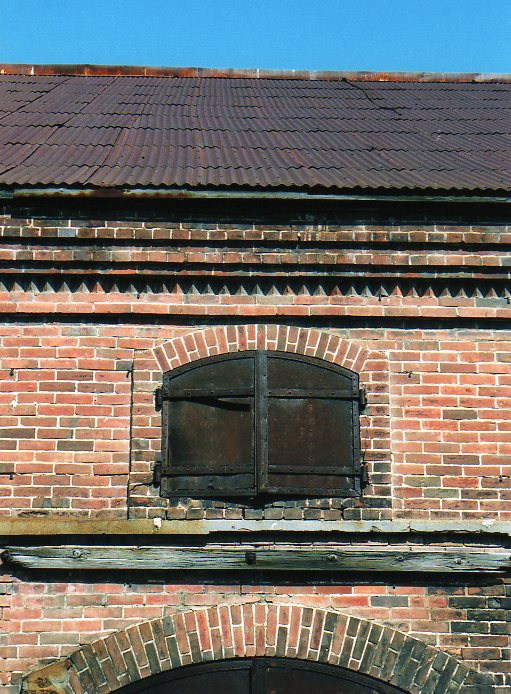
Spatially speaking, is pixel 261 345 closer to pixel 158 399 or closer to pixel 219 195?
pixel 158 399

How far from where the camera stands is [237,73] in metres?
11.0

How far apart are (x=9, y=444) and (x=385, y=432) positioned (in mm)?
2715

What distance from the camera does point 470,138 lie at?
8156mm

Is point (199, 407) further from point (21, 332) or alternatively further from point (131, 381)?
point (21, 332)

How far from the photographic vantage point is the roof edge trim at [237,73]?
10.5 m

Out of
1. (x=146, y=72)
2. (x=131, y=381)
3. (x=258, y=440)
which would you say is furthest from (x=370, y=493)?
(x=146, y=72)

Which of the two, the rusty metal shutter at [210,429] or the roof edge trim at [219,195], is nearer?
the rusty metal shutter at [210,429]

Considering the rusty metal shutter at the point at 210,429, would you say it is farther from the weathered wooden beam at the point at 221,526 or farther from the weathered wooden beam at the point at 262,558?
the weathered wooden beam at the point at 262,558

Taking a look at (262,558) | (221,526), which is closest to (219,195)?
(221,526)

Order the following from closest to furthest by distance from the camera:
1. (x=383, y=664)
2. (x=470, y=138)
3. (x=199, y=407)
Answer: (x=383, y=664) < (x=199, y=407) < (x=470, y=138)

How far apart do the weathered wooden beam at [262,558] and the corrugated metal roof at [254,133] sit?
8.72 feet

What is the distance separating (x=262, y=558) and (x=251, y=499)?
1.36 feet

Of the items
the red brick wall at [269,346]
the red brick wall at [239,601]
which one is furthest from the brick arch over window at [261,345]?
the red brick wall at [239,601]

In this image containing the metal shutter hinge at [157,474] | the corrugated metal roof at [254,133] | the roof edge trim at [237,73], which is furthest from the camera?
the roof edge trim at [237,73]
